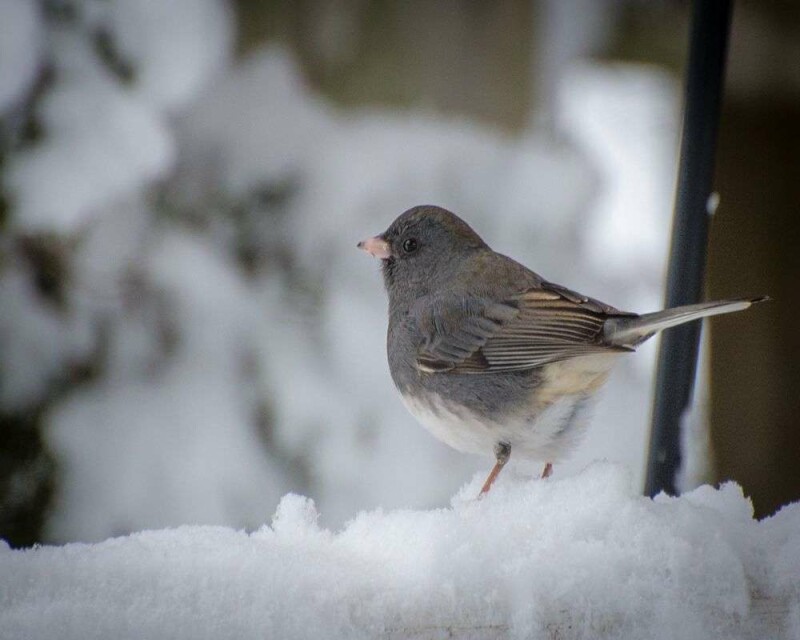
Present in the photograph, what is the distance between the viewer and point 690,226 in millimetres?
1247

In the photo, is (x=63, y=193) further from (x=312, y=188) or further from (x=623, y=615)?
(x=623, y=615)

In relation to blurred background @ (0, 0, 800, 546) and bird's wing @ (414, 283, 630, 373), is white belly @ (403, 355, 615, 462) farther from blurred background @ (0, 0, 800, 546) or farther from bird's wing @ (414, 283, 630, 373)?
blurred background @ (0, 0, 800, 546)

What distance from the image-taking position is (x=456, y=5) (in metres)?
2.38

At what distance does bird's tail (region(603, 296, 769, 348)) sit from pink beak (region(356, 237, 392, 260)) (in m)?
0.46

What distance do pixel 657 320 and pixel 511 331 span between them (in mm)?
336

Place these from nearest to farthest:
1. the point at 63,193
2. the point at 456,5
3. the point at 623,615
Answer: the point at 623,615 < the point at 63,193 < the point at 456,5

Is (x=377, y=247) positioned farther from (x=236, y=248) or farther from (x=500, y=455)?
(x=236, y=248)

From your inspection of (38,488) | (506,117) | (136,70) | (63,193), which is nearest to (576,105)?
(506,117)

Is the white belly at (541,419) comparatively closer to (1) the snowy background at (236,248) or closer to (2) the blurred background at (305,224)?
(1) the snowy background at (236,248)

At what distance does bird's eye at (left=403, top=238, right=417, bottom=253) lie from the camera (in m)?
1.73

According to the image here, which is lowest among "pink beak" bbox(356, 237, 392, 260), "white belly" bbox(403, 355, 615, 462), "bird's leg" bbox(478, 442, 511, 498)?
"bird's leg" bbox(478, 442, 511, 498)

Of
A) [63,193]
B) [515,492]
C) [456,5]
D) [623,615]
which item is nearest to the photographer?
[623,615]

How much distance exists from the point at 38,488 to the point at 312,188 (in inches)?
38.3

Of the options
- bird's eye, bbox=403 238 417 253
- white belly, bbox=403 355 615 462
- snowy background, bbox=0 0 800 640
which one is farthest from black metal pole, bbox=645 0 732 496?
bird's eye, bbox=403 238 417 253
